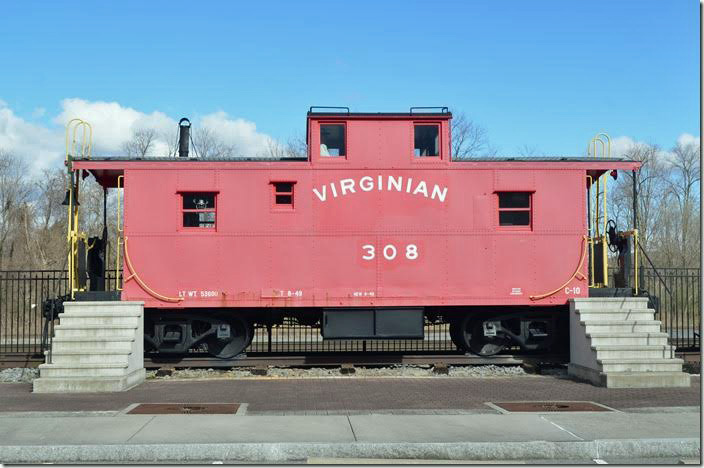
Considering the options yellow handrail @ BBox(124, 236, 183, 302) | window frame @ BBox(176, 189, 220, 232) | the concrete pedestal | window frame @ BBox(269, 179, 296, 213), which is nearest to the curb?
the concrete pedestal

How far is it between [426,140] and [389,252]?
2.42 metres

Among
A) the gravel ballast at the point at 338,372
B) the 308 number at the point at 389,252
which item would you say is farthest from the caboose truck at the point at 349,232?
the gravel ballast at the point at 338,372

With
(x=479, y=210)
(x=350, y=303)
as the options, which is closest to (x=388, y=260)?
(x=350, y=303)

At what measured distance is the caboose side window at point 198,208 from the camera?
13.8 meters

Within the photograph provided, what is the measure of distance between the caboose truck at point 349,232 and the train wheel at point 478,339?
2.60ft

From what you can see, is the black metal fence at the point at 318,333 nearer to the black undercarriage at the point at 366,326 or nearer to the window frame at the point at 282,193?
the black undercarriage at the point at 366,326

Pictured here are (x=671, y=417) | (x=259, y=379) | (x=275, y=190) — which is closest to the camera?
(x=671, y=417)

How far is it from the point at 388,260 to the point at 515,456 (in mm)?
6802

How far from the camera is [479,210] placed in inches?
548

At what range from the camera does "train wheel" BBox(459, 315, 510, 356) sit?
14.4 m

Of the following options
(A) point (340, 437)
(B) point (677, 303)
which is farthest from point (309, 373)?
(B) point (677, 303)

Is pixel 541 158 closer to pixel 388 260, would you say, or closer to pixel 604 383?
pixel 388 260

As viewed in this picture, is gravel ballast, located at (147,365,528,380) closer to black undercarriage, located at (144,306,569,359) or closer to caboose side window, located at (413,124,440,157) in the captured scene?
black undercarriage, located at (144,306,569,359)

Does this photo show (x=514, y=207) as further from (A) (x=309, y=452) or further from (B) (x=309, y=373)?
(A) (x=309, y=452)
